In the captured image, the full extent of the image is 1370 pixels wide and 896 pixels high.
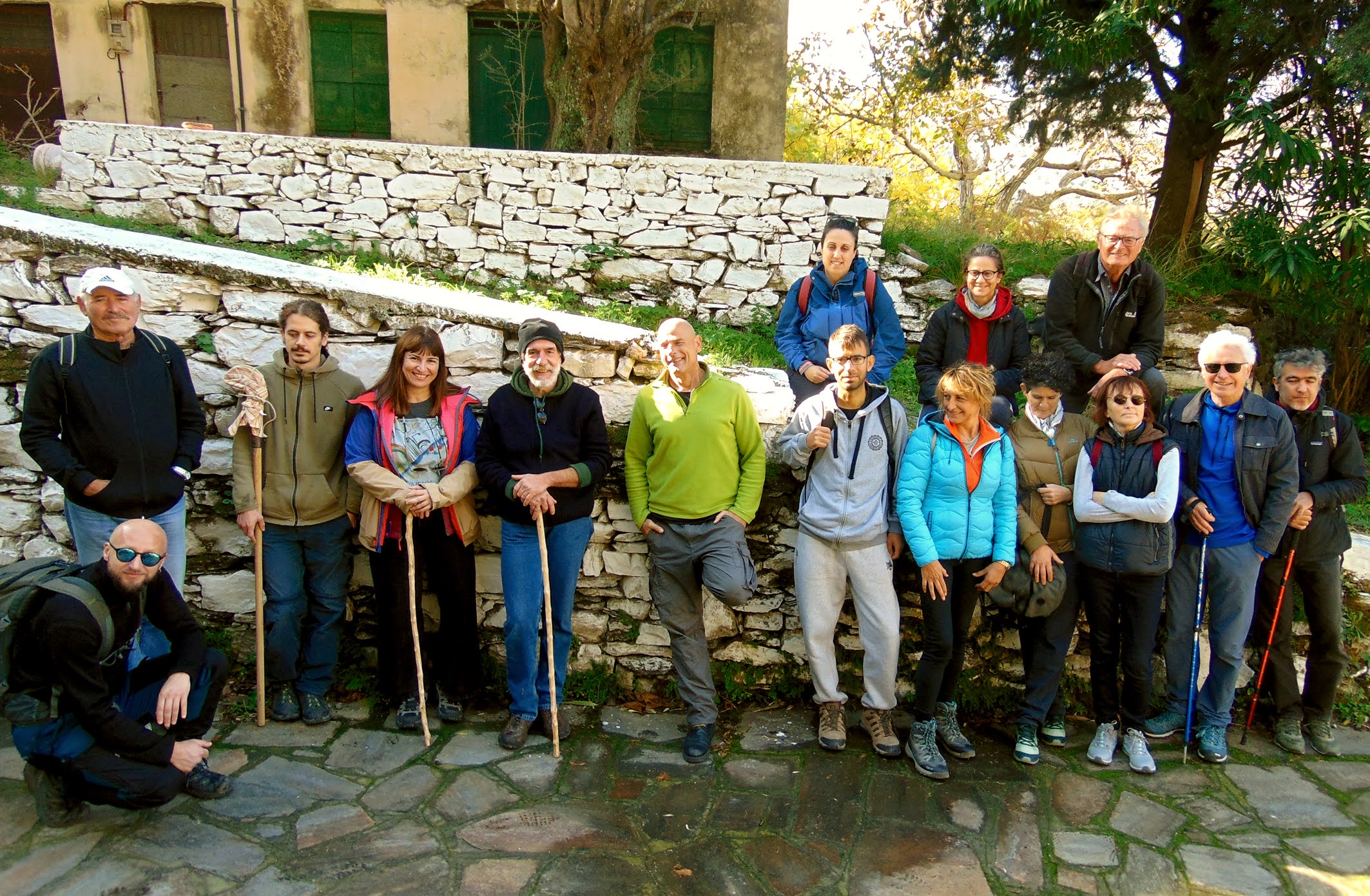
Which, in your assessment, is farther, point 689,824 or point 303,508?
point 303,508

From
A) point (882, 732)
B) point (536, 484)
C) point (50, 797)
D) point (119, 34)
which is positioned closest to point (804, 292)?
point (536, 484)

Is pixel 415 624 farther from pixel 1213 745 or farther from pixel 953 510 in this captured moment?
pixel 1213 745

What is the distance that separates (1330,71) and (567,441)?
614cm

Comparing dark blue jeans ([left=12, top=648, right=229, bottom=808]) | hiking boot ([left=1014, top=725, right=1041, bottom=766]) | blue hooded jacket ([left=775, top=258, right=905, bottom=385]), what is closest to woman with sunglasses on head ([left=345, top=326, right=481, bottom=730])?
dark blue jeans ([left=12, top=648, right=229, bottom=808])

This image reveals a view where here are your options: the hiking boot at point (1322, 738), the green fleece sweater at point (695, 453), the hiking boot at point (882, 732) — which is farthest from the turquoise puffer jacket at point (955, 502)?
the hiking boot at point (1322, 738)

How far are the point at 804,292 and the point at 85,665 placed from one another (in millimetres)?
3675

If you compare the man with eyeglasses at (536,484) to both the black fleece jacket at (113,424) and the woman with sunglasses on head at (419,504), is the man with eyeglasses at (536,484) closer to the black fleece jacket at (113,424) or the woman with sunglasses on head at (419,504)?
the woman with sunglasses on head at (419,504)

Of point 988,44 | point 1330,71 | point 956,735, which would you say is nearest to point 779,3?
point 988,44

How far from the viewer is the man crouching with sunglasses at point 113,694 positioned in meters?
3.11

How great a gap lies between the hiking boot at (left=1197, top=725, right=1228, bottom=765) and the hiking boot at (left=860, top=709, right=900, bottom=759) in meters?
1.40

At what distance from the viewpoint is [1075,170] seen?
14.5m

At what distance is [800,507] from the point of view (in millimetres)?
4031

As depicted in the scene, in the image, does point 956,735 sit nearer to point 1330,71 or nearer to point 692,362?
point 692,362

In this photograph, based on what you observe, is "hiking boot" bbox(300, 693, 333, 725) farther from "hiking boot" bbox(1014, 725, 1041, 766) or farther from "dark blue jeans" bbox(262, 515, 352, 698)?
"hiking boot" bbox(1014, 725, 1041, 766)
